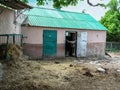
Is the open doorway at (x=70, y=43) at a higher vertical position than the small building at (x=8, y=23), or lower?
lower

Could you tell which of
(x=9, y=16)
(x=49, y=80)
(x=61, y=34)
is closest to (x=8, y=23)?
(x=9, y=16)

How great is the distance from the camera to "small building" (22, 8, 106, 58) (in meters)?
17.6

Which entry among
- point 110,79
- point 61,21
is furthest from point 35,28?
point 110,79

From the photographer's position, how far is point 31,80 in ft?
30.5

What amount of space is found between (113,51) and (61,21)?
965 centimetres

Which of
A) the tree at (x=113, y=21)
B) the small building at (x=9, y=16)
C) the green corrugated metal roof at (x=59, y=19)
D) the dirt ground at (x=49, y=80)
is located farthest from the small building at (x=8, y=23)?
the tree at (x=113, y=21)

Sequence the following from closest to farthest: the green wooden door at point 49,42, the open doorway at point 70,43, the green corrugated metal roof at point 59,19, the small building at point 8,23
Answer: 1. the small building at point 8,23
2. the green wooden door at point 49,42
3. the green corrugated metal roof at point 59,19
4. the open doorway at point 70,43

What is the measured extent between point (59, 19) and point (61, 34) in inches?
61.6

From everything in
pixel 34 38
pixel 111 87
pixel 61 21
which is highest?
pixel 61 21

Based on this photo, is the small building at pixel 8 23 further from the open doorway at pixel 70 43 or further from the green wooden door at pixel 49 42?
the open doorway at pixel 70 43

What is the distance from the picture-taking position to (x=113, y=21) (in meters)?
29.3

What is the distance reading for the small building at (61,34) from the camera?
57.7 ft

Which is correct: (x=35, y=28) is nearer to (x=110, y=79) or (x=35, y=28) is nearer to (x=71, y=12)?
(x=71, y=12)

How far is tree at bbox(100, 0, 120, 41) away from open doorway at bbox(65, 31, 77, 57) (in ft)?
31.0
